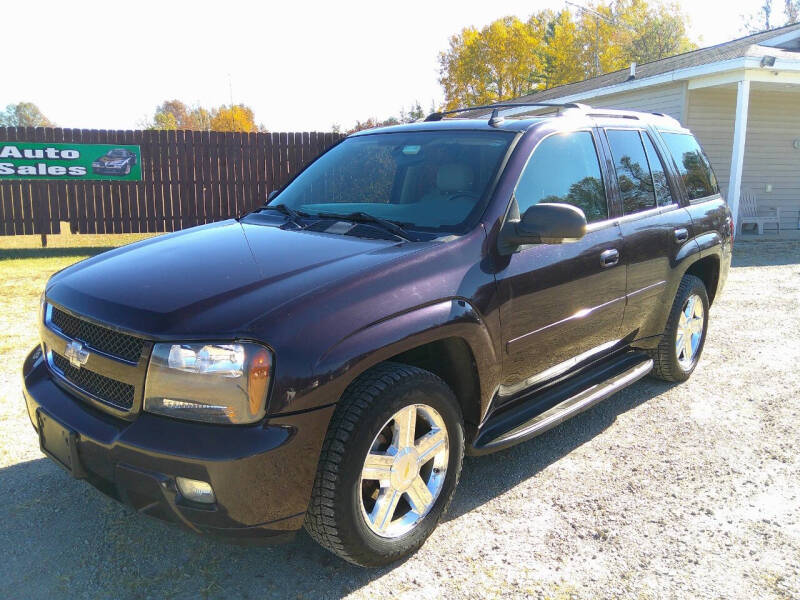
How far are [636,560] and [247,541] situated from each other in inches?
64.4

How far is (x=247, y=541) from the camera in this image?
2223 mm

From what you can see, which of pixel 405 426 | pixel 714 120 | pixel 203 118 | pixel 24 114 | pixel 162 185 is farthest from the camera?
pixel 24 114

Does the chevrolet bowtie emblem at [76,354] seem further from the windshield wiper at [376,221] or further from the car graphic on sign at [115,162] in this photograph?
the car graphic on sign at [115,162]

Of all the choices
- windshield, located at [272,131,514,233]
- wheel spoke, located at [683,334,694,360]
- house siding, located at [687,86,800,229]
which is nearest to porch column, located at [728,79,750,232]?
house siding, located at [687,86,800,229]

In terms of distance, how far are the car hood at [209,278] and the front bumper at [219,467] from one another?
13.7 inches

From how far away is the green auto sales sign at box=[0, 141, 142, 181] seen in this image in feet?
38.0

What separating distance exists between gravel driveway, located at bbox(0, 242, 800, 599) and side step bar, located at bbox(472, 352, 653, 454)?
364 mm

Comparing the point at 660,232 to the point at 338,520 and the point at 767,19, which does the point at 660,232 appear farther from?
the point at 767,19

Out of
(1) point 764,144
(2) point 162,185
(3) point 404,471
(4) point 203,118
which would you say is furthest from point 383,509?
(4) point 203,118

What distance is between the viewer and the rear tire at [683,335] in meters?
4.51

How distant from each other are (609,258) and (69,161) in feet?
37.1

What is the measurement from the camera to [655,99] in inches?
582

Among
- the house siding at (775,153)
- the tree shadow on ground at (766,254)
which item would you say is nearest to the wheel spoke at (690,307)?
the tree shadow on ground at (766,254)

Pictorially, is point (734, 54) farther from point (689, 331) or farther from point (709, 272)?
point (689, 331)
